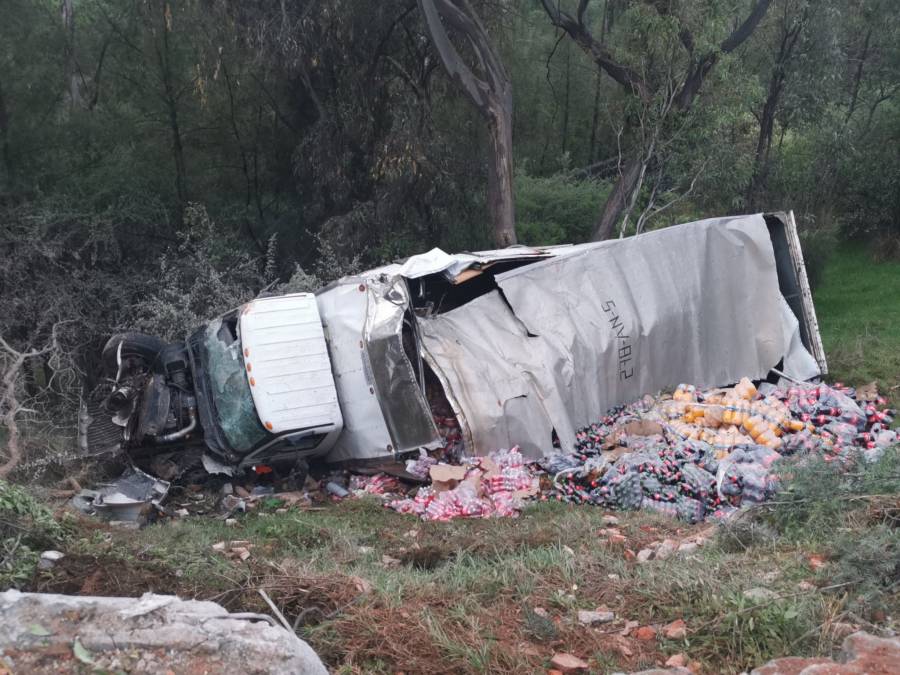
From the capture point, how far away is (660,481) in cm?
735

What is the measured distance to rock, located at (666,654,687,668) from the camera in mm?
3975

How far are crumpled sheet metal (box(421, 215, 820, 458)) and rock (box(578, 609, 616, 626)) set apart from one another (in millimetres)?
3383

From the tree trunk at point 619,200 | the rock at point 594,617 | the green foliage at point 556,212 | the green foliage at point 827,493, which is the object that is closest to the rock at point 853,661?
the rock at point 594,617

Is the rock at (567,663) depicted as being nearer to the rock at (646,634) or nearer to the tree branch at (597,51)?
the rock at (646,634)

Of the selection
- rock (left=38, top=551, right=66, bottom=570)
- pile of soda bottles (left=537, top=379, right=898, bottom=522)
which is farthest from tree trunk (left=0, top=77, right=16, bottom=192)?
rock (left=38, top=551, right=66, bottom=570)

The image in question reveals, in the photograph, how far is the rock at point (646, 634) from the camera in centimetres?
422

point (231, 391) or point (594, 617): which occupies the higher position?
point (231, 391)

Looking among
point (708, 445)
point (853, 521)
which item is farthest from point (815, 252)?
point (853, 521)

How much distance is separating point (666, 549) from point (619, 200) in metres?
10.2

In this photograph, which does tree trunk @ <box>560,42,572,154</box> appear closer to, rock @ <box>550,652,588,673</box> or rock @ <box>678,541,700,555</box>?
rock @ <box>678,541,700,555</box>

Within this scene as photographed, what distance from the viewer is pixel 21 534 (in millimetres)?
4566

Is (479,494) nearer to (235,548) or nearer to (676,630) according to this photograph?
(235,548)

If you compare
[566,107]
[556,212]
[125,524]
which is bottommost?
[125,524]

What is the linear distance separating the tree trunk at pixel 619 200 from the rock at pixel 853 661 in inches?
465
